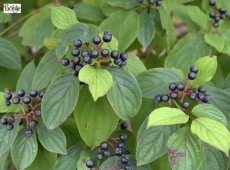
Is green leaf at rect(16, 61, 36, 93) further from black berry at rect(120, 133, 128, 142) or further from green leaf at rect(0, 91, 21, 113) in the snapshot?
black berry at rect(120, 133, 128, 142)

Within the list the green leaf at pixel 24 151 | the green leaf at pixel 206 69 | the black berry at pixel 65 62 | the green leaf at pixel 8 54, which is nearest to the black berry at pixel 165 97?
the green leaf at pixel 206 69

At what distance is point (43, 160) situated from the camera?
4.93 ft

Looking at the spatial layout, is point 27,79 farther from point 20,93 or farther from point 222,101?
point 222,101

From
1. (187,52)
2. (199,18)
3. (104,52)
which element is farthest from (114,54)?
(199,18)

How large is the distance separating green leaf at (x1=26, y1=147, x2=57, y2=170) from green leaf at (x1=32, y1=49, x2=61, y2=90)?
0.21 meters

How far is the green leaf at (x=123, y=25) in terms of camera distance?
1.77 meters

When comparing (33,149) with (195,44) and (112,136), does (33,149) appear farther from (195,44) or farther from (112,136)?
(195,44)

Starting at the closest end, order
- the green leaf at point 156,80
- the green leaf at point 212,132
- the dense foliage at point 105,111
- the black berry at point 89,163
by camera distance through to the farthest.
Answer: the green leaf at point 212,132
the dense foliage at point 105,111
the black berry at point 89,163
the green leaf at point 156,80

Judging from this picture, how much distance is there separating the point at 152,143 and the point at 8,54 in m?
0.78

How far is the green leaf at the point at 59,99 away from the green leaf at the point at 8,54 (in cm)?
53

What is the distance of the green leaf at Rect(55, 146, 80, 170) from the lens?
4.75ft

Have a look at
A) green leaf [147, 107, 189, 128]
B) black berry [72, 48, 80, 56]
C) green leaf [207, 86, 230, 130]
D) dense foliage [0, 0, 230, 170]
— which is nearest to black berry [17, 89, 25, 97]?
dense foliage [0, 0, 230, 170]

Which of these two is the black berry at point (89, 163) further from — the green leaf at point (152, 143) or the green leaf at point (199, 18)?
the green leaf at point (199, 18)

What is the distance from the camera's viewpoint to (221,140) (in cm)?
116
